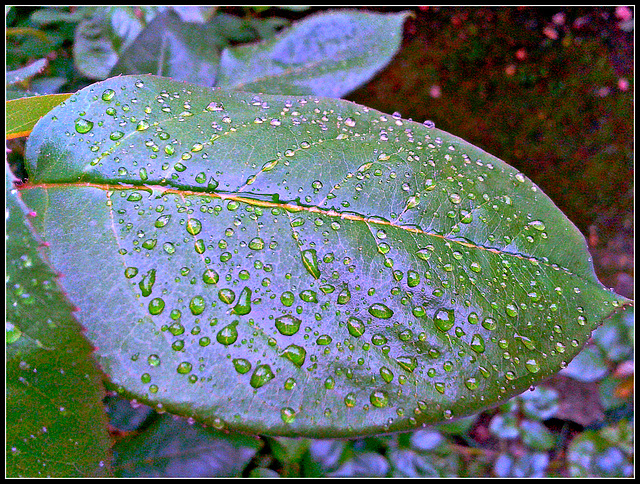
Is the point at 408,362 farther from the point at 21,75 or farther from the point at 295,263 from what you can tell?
the point at 21,75

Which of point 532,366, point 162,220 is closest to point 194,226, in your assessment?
point 162,220

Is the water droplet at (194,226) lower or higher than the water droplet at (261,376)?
higher

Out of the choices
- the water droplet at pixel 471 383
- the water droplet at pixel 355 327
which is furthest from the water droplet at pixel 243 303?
the water droplet at pixel 471 383

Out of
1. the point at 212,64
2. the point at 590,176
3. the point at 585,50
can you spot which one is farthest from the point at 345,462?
the point at 585,50

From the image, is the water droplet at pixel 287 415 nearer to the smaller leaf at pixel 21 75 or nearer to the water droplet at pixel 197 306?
the water droplet at pixel 197 306

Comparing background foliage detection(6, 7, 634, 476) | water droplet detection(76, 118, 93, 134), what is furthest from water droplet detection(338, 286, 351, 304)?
background foliage detection(6, 7, 634, 476)

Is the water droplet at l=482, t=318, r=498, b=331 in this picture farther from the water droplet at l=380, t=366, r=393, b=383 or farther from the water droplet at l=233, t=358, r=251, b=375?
the water droplet at l=233, t=358, r=251, b=375
